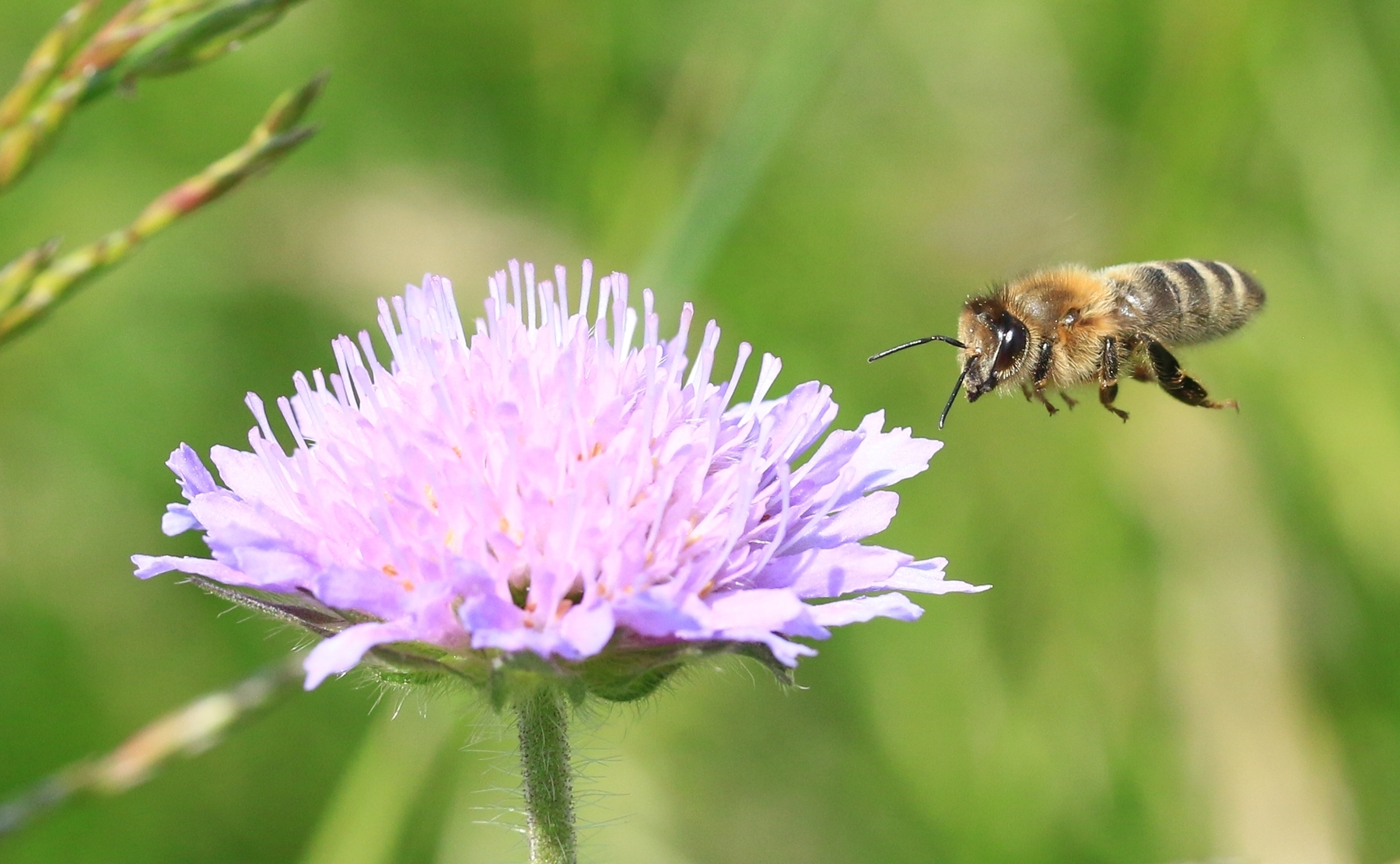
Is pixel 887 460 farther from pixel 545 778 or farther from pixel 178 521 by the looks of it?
pixel 178 521

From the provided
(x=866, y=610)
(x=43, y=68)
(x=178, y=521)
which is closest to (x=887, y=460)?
(x=866, y=610)

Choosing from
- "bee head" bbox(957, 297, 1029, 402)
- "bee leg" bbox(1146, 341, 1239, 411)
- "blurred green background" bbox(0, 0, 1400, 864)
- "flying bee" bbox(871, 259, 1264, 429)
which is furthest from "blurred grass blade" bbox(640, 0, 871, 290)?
"bee leg" bbox(1146, 341, 1239, 411)

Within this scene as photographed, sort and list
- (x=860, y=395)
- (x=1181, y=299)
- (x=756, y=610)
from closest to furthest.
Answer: (x=756, y=610) < (x=1181, y=299) < (x=860, y=395)

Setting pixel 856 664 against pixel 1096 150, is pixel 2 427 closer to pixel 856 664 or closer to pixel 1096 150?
pixel 856 664

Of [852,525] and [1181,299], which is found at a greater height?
[1181,299]

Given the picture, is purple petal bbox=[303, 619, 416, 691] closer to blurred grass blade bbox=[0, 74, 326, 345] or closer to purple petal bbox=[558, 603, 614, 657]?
purple petal bbox=[558, 603, 614, 657]

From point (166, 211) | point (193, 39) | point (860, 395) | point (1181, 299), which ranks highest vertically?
point (860, 395)

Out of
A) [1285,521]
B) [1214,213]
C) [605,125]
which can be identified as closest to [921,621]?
[1285,521]
